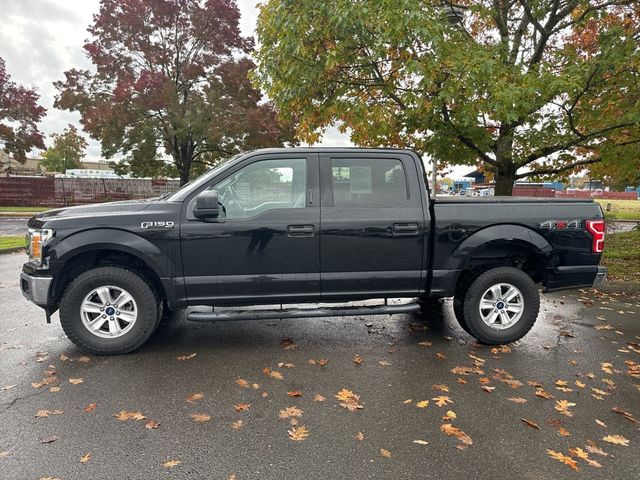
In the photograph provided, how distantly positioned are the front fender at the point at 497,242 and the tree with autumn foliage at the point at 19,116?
89.4 feet

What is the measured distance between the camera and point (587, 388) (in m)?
3.62

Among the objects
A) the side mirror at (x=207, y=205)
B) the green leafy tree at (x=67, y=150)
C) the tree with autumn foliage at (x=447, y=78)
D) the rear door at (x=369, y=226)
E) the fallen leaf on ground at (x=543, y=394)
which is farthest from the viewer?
the green leafy tree at (x=67, y=150)

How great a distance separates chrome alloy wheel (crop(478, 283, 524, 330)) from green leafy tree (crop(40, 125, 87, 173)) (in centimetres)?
6498

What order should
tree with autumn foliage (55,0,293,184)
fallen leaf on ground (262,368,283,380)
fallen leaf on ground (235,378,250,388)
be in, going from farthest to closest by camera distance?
tree with autumn foliage (55,0,293,184)
fallen leaf on ground (262,368,283,380)
fallen leaf on ground (235,378,250,388)

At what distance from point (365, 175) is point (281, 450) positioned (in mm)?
2748

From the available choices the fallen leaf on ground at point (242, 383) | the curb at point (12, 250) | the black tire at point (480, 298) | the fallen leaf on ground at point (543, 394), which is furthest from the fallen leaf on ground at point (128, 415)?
the curb at point (12, 250)

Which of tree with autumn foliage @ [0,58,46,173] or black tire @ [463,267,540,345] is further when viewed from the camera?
tree with autumn foliage @ [0,58,46,173]

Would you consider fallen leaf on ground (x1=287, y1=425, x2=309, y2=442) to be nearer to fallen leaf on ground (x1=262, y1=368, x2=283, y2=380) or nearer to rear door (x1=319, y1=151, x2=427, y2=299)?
fallen leaf on ground (x1=262, y1=368, x2=283, y2=380)

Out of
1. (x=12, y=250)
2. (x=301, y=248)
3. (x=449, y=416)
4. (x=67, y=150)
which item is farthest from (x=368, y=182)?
(x=67, y=150)

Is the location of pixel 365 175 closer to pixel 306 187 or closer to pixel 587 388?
pixel 306 187

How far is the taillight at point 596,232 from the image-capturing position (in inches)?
178

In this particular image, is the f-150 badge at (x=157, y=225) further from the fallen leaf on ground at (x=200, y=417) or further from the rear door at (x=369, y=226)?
the fallen leaf on ground at (x=200, y=417)

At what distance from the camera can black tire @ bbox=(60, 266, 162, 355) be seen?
4.02 metres

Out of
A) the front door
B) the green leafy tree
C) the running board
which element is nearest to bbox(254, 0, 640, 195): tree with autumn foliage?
the front door
